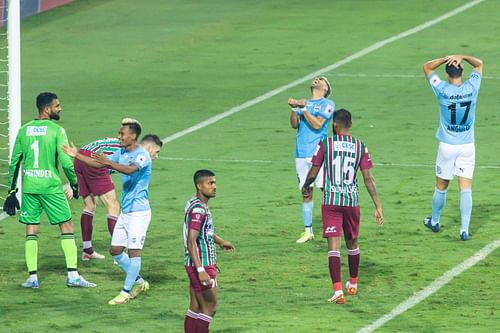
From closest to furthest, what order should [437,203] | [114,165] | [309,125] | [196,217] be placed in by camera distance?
1. [196,217]
2. [114,165]
3. [309,125]
4. [437,203]

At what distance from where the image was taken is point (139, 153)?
1778 cm

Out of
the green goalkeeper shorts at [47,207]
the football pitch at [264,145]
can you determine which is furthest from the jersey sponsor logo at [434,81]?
the green goalkeeper shorts at [47,207]

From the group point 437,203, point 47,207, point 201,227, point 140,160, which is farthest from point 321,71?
point 201,227

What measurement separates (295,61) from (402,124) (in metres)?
6.03

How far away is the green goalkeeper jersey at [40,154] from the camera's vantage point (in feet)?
60.3

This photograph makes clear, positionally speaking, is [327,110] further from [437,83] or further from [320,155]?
[320,155]

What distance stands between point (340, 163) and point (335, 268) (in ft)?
3.72

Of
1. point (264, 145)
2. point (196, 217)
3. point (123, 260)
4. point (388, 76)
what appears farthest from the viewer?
point (388, 76)

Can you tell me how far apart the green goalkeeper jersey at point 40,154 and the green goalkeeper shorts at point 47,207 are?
0.08 metres

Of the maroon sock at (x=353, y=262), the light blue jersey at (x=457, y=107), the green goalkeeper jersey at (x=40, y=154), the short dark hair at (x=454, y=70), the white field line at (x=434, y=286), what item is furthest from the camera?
the light blue jersey at (x=457, y=107)

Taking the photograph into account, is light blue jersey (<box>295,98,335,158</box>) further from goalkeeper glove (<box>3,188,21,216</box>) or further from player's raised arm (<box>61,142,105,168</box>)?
goalkeeper glove (<box>3,188,21,216</box>)

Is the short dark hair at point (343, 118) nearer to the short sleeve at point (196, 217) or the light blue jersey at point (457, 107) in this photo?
the short sleeve at point (196, 217)

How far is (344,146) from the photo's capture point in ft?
58.4

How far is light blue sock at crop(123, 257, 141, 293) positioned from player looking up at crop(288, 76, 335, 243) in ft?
10.1
